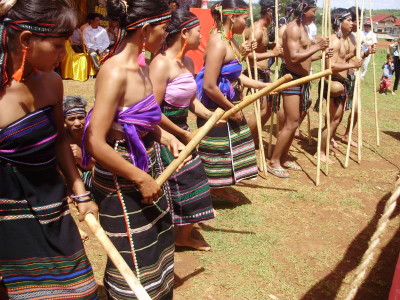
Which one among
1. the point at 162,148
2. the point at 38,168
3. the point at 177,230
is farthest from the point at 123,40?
the point at 177,230

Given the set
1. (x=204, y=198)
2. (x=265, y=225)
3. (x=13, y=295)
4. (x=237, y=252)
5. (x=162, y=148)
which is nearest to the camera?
(x=13, y=295)

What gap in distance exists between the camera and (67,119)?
3430 mm

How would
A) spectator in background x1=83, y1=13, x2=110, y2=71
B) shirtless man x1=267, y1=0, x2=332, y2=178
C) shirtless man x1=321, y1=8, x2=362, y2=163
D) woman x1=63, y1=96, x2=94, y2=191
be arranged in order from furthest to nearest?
1. spectator in background x1=83, y1=13, x2=110, y2=71
2. shirtless man x1=321, y1=8, x2=362, y2=163
3. shirtless man x1=267, y1=0, x2=332, y2=178
4. woman x1=63, y1=96, x2=94, y2=191

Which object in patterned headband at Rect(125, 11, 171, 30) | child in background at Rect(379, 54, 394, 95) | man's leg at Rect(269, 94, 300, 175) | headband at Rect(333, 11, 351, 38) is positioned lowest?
child in background at Rect(379, 54, 394, 95)

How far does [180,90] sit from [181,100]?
0.31ft

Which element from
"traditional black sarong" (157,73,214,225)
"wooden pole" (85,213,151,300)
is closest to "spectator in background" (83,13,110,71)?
"traditional black sarong" (157,73,214,225)

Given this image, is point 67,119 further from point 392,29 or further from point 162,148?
point 392,29

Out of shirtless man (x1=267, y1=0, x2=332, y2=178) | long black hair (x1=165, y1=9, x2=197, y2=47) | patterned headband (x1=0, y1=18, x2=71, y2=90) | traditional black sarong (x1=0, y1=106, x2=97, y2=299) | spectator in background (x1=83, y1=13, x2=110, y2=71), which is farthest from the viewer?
spectator in background (x1=83, y1=13, x2=110, y2=71)

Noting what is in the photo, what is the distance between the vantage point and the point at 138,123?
6.84ft

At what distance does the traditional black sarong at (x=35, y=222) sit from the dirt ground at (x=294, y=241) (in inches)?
49.0

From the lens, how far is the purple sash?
2.05 m

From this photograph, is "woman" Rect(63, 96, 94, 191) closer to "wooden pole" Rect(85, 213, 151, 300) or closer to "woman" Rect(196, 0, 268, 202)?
"woman" Rect(196, 0, 268, 202)

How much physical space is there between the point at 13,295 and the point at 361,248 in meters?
3.10

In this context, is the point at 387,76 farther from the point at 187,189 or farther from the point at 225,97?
the point at 187,189
